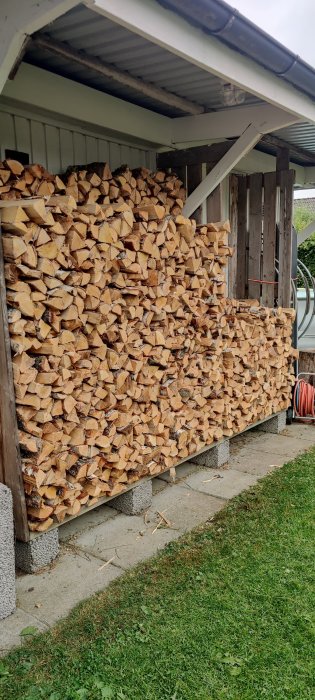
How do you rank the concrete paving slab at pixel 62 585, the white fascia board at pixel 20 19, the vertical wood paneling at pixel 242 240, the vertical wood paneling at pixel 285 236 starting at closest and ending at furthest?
the white fascia board at pixel 20 19 < the concrete paving slab at pixel 62 585 < the vertical wood paneling at pixel 285 236 < the vertical wood paneling at pixel 242 240

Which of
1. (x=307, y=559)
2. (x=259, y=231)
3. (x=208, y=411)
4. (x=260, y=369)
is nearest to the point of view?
(x=307, y=559)

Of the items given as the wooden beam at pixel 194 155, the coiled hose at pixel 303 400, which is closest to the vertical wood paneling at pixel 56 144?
the wooden beam at pixel 194 155

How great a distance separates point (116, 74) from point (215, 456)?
117 inches

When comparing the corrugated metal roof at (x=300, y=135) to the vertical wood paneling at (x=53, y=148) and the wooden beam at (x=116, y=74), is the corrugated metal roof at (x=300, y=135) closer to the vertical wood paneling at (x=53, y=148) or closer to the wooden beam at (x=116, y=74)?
the wooden beam at (x=116, y=74)

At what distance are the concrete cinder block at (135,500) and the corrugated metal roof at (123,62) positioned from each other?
2.74m

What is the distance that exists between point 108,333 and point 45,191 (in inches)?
38.8

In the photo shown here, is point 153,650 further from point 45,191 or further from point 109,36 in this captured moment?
point 109,36

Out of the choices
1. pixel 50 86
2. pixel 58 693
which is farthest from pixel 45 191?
pixel 58 693

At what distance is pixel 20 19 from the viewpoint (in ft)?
7.39

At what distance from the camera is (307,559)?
10.1 ft

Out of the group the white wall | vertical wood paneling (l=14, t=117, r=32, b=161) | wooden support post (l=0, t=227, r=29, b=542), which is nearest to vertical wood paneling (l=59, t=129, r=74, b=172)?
the white wall

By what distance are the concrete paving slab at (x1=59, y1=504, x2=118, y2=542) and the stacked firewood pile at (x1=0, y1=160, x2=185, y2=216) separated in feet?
→ 6.48

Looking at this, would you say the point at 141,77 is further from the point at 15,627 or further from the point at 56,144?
the point at 15,627

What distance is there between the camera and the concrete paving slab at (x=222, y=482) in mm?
4086
